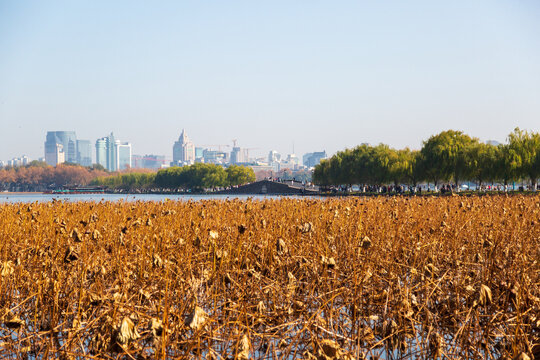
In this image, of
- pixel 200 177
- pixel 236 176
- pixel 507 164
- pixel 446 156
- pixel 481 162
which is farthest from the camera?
pixel 236 176

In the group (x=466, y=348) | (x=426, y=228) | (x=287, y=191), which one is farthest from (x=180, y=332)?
(x=287, y=191)

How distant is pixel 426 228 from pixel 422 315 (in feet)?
18.4

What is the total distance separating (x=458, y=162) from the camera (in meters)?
58.2

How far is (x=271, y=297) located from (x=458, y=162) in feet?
185

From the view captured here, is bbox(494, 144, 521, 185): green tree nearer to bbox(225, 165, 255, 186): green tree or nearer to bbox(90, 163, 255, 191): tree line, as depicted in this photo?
bbox(90, 163, 255, 191): tree line

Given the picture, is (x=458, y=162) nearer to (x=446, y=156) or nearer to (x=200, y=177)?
(x=446, y=156)

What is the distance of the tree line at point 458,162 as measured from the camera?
53.7 metres

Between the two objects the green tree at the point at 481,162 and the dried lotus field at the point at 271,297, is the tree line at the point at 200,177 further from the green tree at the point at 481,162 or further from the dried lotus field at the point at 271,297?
the dried lotus field at the point at 271,297

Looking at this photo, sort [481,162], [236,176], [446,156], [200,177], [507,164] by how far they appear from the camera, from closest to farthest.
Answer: [507,164] → [481,162] → [446,156] → [200,177] → [236,176]

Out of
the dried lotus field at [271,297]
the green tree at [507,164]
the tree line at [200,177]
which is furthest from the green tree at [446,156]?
the tree line at [200,177]

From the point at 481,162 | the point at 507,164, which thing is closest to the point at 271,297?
the point at 507,164

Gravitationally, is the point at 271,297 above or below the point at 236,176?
below

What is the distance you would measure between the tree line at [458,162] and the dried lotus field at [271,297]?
47844 millimetres

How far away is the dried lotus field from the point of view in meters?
4.00
